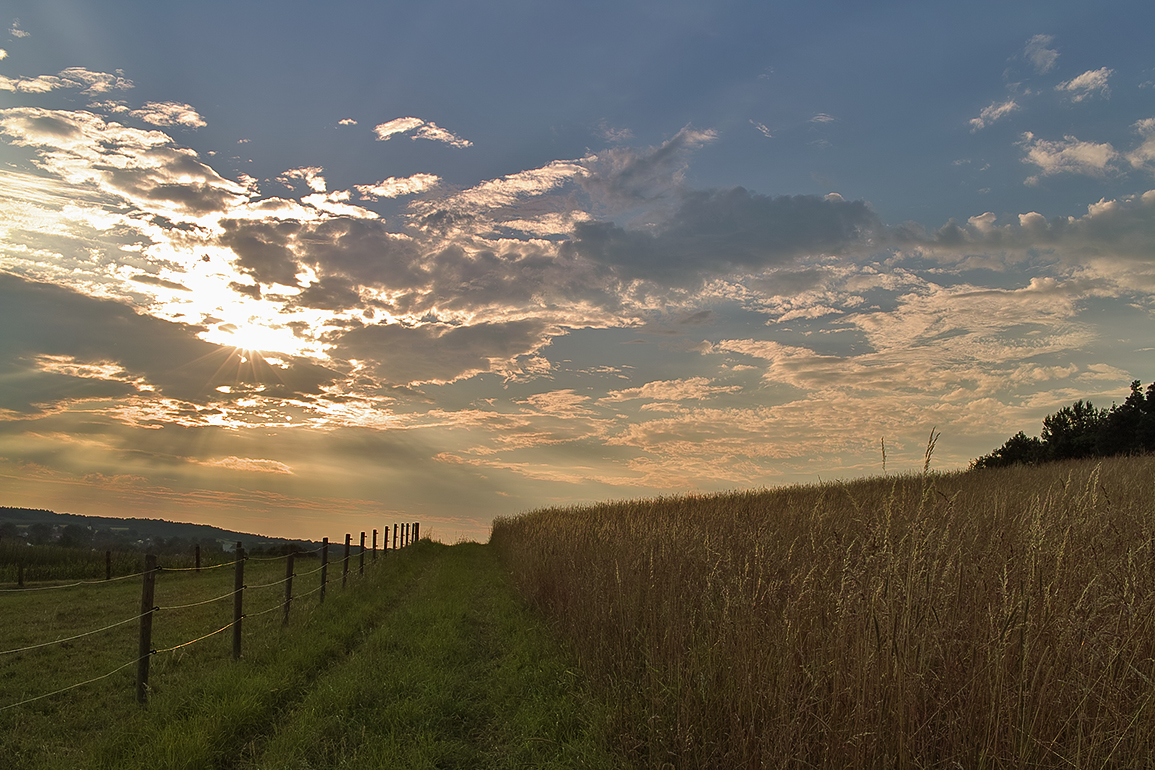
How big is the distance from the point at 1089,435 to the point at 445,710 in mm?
43517

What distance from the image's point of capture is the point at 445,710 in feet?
22.0

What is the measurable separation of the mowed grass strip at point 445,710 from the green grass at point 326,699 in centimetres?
2

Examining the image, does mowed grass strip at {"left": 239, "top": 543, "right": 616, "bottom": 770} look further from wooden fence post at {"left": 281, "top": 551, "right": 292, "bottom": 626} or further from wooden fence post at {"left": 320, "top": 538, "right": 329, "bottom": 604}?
wooden fence post at {"left": 320, "top": 538, "right": 329, "bottom": 604}

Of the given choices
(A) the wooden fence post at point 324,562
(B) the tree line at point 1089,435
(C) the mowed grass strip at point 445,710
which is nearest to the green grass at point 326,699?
(C) the mowed grass strip at point 445,710

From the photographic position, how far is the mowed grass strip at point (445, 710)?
5367mm

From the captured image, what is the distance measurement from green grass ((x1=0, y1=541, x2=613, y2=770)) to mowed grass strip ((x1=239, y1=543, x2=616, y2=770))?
2 cm

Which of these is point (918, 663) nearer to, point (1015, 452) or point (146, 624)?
point (146, 624)

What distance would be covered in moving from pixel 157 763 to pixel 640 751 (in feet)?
13.1

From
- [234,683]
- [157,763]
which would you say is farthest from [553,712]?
[234,683]

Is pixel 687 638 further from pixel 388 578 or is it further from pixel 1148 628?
pixel 388 578

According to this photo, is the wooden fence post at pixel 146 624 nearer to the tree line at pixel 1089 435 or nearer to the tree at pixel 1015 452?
the tree line at pixel 1089 435

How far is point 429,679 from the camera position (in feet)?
24.6

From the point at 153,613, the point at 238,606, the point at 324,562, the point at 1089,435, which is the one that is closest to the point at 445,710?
the point at 238,606

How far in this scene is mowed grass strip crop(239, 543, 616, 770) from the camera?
5367 millimetres
